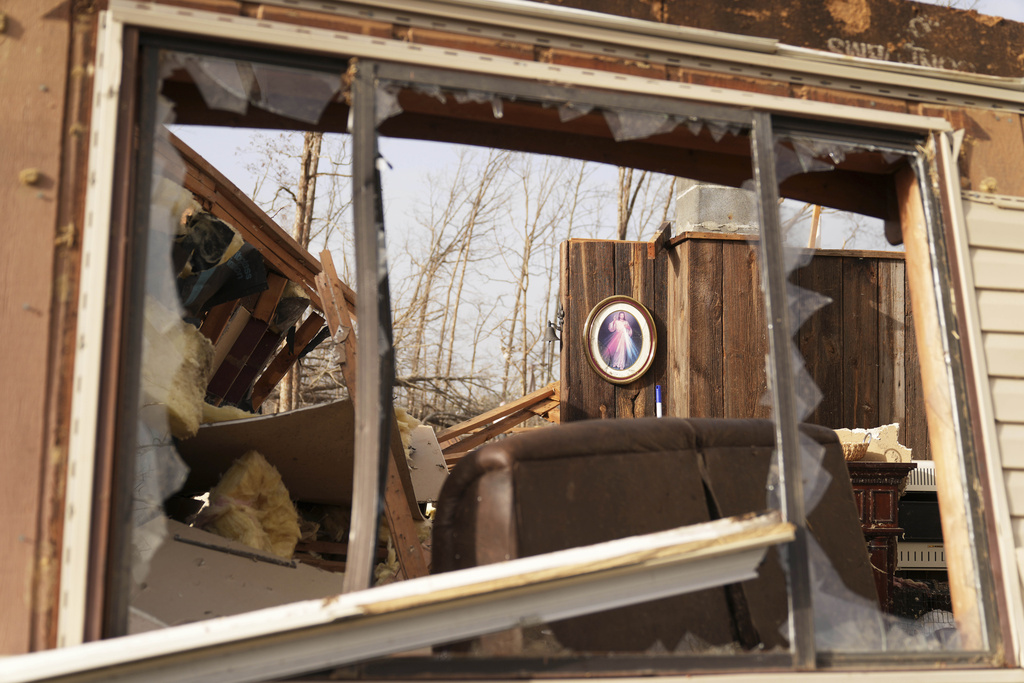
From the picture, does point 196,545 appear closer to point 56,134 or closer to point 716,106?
point 56,134

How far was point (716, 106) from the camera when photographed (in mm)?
2164

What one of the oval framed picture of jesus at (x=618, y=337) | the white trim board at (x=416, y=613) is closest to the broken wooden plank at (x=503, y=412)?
the oval framed picture of jesus at (x=618, y=337)

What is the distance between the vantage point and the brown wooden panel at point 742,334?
569 cm

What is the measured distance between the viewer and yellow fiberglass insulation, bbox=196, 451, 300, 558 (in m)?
3.17

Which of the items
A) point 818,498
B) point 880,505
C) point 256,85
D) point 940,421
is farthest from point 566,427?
point 880,505

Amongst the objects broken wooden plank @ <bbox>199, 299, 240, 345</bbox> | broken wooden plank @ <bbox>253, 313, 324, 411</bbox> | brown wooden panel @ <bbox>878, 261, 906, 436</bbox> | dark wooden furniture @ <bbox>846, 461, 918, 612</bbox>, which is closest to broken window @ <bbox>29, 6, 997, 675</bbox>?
broken wooden plank @ <bbox>199, 299, 240, 345</bbox>

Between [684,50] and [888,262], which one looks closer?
[684,50]

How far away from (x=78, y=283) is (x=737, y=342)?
195 inches

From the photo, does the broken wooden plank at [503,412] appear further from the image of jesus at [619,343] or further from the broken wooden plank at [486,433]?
the image of jesus at [619,343]

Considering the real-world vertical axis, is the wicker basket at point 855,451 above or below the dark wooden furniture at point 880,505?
above

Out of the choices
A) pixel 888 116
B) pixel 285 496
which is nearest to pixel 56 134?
pixel 285 496

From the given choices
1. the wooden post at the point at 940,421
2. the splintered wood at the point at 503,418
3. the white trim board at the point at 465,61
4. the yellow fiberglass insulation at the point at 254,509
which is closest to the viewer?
the white trim board at the point at 465,61

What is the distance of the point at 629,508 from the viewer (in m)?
2.49

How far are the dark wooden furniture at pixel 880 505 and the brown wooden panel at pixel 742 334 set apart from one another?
1328 millimetres
